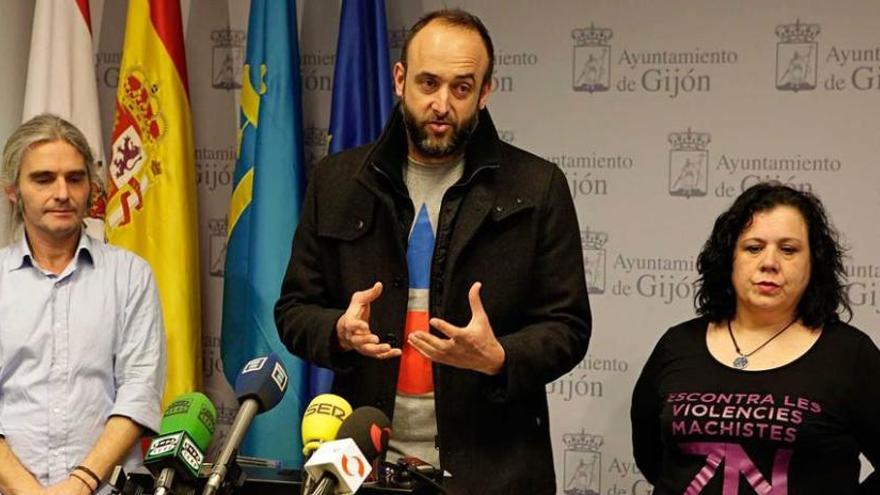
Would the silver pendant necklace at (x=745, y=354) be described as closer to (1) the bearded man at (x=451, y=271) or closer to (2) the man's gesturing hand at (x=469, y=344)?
(1) the bearded man at (x=451, y=271)

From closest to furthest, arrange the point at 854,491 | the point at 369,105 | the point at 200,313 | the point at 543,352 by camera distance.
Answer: the point at 543,352, the point at 854,491, the point at 369,105, the point at 200,313

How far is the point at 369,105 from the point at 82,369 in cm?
134

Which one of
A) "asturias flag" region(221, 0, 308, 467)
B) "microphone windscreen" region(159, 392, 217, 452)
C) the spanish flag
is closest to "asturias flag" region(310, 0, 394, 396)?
"asturias flag" region(221, 0, 308, 467)

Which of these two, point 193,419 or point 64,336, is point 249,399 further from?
point 64,336

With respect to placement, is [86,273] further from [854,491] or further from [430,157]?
[854,491]

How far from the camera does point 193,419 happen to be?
5.95 ft

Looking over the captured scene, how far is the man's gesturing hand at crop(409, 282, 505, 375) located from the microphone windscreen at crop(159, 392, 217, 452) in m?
0.46

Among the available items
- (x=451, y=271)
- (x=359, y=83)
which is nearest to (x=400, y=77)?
(x=451, y=271)

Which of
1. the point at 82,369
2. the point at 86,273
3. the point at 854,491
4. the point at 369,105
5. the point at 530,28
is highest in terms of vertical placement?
the point at 530,28

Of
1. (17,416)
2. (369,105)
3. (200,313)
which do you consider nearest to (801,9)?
(369,105)

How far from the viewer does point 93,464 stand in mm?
2865

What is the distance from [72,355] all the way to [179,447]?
1364 millimetres

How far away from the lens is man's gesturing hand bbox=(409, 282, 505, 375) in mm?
2174

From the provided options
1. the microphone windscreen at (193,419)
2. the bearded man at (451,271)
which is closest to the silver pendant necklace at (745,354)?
the bearded man at (451,271)
